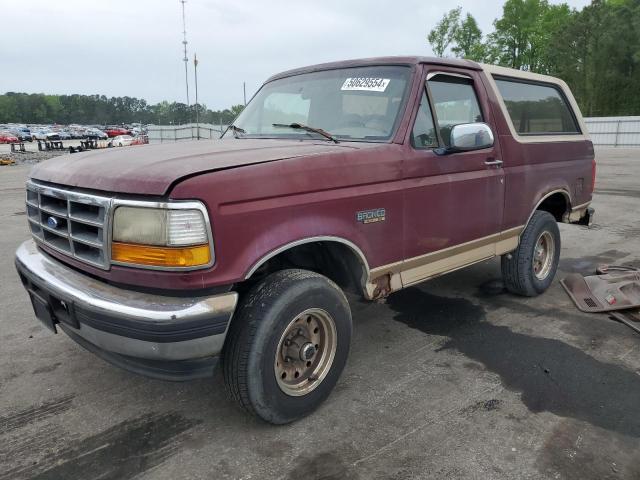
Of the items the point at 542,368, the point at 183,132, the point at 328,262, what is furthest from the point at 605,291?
the point at 183,132

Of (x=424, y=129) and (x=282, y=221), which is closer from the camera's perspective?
(x=282, y=221)

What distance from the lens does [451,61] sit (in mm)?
3920

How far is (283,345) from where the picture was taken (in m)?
2.84

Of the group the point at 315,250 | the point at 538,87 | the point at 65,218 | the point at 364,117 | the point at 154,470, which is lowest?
the point at 154,470

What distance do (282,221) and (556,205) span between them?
3831mm

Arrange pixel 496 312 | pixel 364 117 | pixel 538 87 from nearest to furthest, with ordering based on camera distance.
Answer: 1. pixel 364 117
2. pixel 496 312
3. pixel 538 87

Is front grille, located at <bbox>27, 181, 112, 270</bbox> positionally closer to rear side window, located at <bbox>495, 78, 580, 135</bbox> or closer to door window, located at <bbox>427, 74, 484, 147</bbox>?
door window, located at <bbox>427, 74, 484, 147</bbox>

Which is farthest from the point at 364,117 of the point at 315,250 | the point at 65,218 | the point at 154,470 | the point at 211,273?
the point at 154,470

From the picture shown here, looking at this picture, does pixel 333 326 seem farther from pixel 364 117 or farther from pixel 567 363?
pixel 567 363

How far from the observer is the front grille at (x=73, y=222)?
2453 mm

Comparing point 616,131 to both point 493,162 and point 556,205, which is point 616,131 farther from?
point 493,162

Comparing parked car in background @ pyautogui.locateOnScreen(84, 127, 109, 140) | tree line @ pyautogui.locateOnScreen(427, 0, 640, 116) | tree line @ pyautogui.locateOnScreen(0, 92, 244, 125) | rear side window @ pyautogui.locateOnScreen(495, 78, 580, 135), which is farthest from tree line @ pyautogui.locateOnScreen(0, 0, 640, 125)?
tree line @ pyautogui.locateOnScreen(0, 92, 244, 125)

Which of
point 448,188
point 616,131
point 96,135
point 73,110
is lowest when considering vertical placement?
point 448,188

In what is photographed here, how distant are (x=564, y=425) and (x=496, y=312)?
181 centimetres
